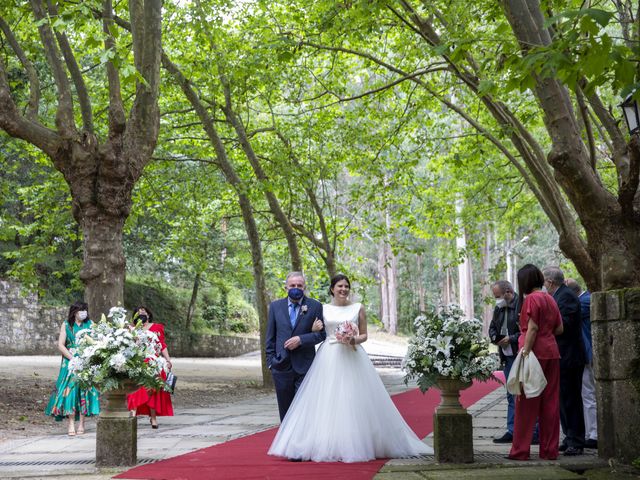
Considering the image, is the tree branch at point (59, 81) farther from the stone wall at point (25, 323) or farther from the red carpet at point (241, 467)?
the stone wall at point (25, 323)

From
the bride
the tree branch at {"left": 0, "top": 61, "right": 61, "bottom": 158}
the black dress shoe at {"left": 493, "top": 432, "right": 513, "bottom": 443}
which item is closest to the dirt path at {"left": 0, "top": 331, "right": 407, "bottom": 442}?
the tree branch at {"left": 0, "top": 61, "right": 61, "bottom": 158}

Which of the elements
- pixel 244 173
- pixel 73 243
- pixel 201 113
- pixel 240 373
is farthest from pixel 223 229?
pixel 201 113

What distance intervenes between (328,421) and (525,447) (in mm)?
1938

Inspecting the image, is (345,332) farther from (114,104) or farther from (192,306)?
(192,306)

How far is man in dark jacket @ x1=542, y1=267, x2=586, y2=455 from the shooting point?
27.4ft

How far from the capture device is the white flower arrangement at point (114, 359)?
314 inches

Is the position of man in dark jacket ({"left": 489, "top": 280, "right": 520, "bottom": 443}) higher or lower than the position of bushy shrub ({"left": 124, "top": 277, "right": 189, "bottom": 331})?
lower

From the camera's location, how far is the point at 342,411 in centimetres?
812

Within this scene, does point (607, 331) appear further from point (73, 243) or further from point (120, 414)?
point (73, 243)

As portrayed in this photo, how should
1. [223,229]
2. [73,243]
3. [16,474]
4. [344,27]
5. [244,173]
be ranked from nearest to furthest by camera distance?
[16,474], [344,27], [244,173], [73,243], [223,229]

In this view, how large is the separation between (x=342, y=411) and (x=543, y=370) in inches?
79.6

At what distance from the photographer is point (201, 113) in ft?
59.5

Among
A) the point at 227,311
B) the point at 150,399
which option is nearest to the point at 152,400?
the point at 150,399

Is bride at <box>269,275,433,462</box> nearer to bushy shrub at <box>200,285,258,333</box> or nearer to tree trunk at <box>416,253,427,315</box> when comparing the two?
bushy shrub at <box>200,285,258,333</box>
